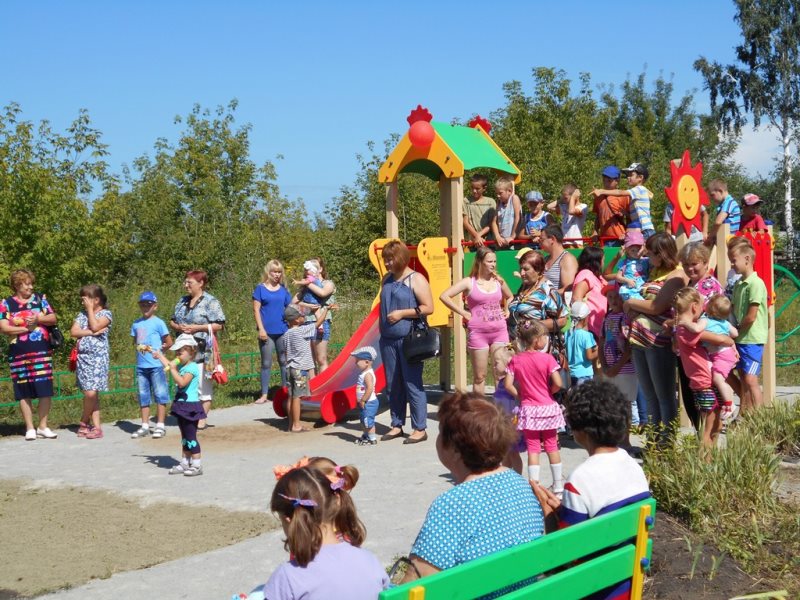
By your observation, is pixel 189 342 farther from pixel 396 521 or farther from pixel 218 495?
pixel 396 521

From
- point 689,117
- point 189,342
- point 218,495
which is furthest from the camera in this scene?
point 689,117

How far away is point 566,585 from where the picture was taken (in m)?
2.99

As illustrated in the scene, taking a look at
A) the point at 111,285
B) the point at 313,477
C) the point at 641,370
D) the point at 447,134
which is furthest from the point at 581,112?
the point at 313,477

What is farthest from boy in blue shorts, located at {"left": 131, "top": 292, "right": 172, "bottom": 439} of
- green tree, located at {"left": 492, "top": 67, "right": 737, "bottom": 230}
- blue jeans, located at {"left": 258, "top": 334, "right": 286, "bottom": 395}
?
green tree, located at {"left": 492, "top": 67, "right": 737, "bottom": 230}

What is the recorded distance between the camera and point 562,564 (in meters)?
3.09

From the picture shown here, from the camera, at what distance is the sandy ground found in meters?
5.29

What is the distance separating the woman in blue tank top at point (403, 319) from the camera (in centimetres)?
879

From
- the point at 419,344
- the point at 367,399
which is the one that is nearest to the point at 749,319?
the point at 419,344

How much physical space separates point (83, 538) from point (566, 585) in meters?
4.17

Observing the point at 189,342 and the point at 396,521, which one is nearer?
the point at 396,521

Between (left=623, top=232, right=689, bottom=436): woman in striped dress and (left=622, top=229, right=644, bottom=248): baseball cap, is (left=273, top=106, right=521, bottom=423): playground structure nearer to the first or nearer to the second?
(left=622, top=229, right=644, bottom=248): baseball cap

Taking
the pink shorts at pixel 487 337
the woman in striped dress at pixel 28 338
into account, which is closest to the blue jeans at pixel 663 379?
the pink shorts at pixel 487 337

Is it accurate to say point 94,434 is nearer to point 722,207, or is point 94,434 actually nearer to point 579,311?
point 579,311

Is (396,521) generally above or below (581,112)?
below
